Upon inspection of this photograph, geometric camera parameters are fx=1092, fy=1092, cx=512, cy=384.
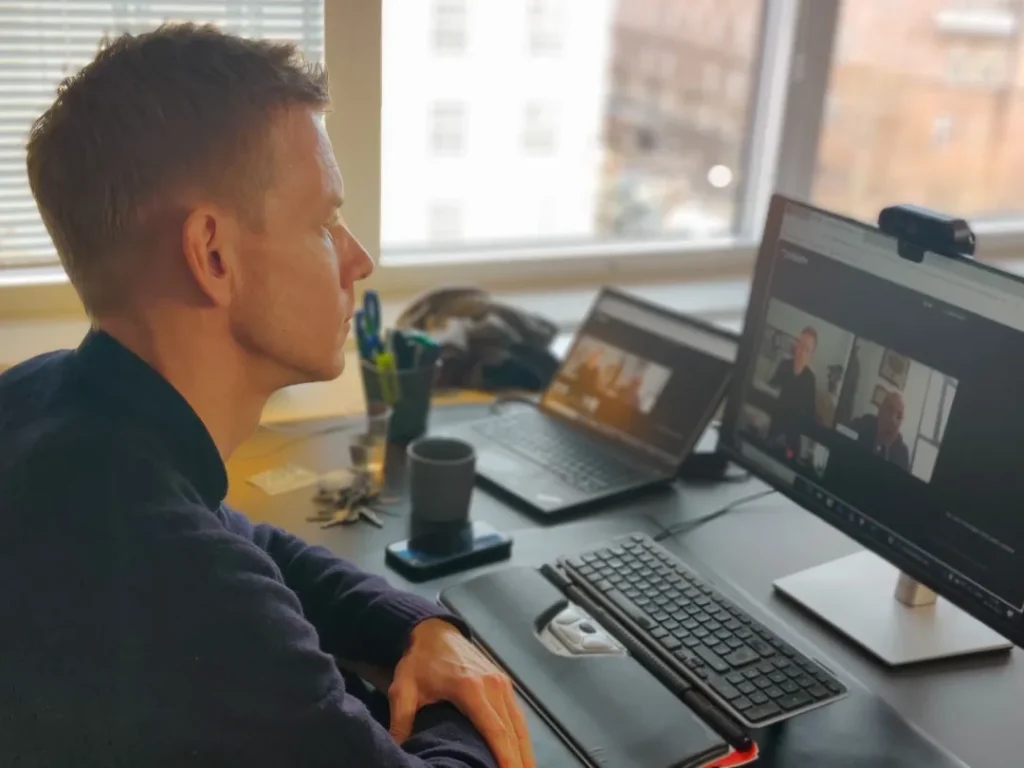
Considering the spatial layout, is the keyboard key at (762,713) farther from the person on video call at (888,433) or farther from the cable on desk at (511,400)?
the cable on desk at (511,400)

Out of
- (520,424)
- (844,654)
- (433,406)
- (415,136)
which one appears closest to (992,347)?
(844,654)

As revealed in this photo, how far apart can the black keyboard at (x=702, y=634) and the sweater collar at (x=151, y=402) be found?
19.6 inches

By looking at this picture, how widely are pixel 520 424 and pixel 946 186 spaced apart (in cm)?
155

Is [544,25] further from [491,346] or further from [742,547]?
[742,547]

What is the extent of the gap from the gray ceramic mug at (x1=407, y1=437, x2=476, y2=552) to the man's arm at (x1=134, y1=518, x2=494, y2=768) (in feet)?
1.65

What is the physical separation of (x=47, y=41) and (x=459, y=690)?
4.48 feet

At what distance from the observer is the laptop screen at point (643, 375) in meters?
1.56

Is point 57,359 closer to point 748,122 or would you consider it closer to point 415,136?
point 415,136

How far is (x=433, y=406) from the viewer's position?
1796 millimetres

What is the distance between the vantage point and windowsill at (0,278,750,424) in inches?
70.2

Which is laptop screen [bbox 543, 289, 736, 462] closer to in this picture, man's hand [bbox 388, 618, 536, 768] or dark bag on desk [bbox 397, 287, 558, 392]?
dark bag on desk [bbox 397, 287, 558, 392]

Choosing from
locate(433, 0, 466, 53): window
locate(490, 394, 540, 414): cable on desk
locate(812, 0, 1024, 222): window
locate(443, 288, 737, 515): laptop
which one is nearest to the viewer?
locate(443, 288, 737, 515): laptop

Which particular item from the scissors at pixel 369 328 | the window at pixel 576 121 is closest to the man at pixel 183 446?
the scissors at pixel 369 328

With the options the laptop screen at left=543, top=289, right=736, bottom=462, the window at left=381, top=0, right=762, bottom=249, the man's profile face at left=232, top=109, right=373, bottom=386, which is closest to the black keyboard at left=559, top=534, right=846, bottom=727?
the laptop screen at left=543, top=289, right=736, bottom=462
